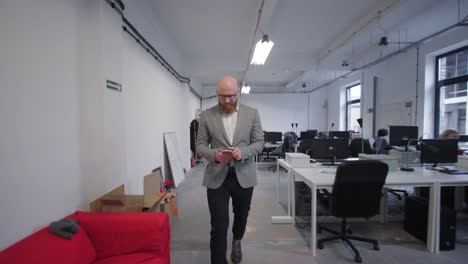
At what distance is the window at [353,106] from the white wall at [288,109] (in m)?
1.62

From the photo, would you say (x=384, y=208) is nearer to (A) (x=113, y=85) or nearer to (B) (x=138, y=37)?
(A) (x=113, y=85)

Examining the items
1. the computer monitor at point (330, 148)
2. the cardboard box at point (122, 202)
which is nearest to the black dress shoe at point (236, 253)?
the cardboard box at point (122, 202)

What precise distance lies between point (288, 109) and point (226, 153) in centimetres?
924

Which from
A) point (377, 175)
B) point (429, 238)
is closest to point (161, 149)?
point (377, 175)

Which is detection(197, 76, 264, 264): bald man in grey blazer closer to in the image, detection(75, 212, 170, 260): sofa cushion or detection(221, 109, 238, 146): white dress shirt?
detection(221, 109, 238, 146): white dress shirt

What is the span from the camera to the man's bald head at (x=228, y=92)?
1.69 metres

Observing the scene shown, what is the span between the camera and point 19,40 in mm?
1414

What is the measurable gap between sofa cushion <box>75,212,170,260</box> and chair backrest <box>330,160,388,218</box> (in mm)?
1593

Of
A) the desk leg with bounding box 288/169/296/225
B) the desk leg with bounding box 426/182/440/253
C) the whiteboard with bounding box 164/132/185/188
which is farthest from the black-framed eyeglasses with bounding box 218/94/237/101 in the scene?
the whiteboard with bounding box 164/132/185/188

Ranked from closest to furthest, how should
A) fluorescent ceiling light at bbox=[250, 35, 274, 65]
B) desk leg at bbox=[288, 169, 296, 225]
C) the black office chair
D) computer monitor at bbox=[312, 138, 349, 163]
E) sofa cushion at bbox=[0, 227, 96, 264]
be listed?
sofa cushion at bbox=[0, 227, 96, 264], the black office chair, desk leg at bbox=[288, 169, 296, 225], computer monitor at bbox=[312, 138, 349, 163], fluorescent ceiling light at bbox=[250, 35, 274, 65]

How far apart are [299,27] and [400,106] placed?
372 cm

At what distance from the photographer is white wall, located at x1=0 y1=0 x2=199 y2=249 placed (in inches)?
53.5

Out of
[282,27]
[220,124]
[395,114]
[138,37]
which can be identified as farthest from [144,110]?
[395,114]

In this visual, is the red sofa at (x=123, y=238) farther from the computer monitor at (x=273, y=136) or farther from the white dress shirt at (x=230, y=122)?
the computer monitor at (x=273, y=136)
